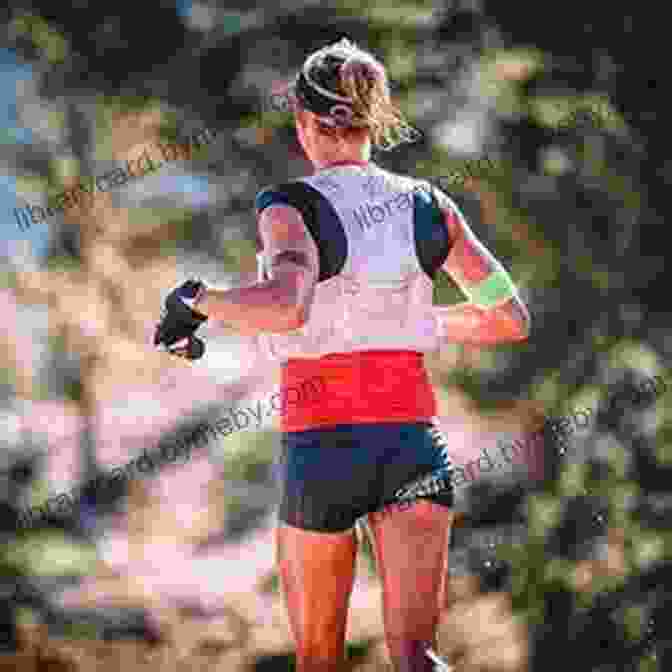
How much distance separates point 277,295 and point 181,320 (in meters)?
0.12

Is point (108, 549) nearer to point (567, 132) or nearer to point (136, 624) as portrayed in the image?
point (136, 624)

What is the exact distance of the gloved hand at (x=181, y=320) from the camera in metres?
1.66

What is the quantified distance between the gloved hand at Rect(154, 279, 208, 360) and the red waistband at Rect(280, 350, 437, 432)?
0.52 feet

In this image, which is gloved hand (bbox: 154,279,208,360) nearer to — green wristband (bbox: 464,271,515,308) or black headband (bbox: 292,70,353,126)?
black headband (bbox: 292,70,353,126)

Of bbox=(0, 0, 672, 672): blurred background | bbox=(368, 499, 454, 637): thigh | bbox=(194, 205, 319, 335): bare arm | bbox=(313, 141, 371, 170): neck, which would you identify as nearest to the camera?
bbox=(194, 205, 319, 335): bare arm

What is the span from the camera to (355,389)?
5.81ft

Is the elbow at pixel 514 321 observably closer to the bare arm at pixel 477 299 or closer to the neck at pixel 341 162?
the bare arm at pixel 477 299

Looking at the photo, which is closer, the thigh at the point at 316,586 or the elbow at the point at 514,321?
the thigh at the point at 316,586

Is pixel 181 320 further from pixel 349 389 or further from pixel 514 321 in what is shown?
pixel 514 321

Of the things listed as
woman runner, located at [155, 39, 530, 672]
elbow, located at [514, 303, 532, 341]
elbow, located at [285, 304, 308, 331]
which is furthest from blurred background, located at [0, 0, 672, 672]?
elbow, located at [285, 304, 308, 331]

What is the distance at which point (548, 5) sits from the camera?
20.1ft

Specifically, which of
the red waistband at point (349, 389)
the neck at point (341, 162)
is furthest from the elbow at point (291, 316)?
the neck at point (341, 162)

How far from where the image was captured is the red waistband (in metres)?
1.77

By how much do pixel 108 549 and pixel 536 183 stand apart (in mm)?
2430
